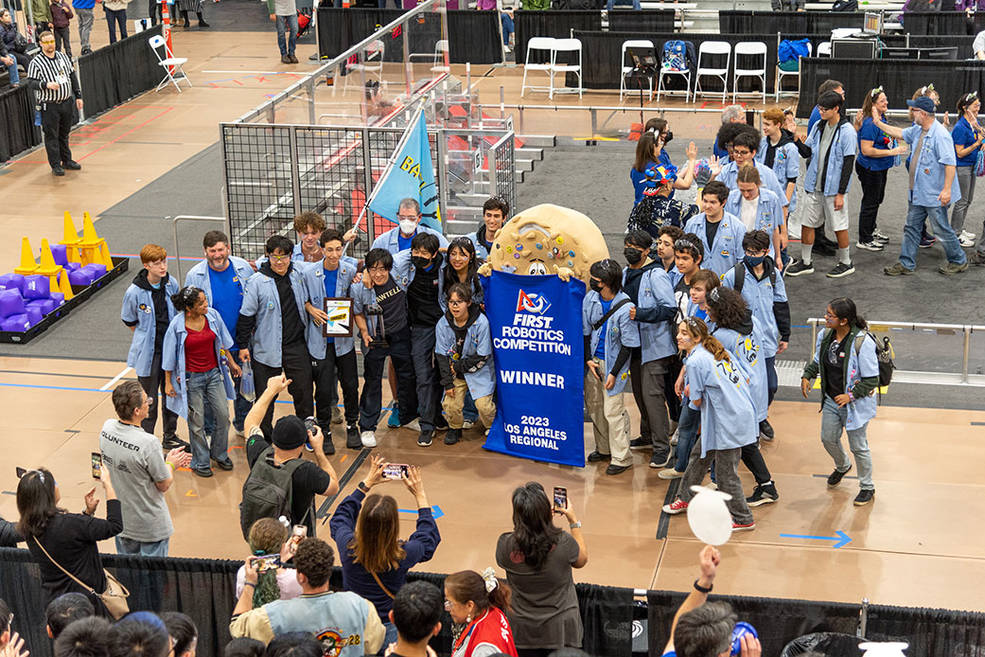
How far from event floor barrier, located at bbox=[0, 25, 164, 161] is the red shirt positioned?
1083 centimetres

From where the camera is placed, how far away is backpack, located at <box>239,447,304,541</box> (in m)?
7.02

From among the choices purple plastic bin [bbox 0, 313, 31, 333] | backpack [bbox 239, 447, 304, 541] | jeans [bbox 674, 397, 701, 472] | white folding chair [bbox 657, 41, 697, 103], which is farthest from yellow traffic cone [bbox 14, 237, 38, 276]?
white folding chair [bbox 657, 41, 697, 103]

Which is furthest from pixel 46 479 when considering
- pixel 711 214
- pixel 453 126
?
pixel 453 126

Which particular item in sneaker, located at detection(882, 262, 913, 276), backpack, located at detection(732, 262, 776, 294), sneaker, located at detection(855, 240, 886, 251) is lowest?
sneaker, located at detection(882, 262, 913, 276)

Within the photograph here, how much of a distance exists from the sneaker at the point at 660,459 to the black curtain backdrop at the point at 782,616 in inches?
124

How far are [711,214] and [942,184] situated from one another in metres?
3.86

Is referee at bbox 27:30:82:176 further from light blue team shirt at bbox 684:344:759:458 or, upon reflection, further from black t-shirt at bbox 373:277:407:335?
light blue team shirt at bbox 684:344:759:458

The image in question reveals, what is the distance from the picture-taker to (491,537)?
891 centimetres

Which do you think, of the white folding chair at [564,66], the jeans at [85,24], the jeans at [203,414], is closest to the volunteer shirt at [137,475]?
the jeans at [203,414]

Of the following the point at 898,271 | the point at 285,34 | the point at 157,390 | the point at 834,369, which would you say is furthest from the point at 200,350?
the point at 285,34

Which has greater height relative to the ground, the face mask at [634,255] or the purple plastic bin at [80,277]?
the face mask at [634,255]

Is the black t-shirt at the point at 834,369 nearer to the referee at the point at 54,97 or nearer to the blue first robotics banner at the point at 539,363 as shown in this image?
the blue first robotics banner at the point at 539,363

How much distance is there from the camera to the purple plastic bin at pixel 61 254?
45.7 ft

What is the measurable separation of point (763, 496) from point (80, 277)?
26.9 feet
